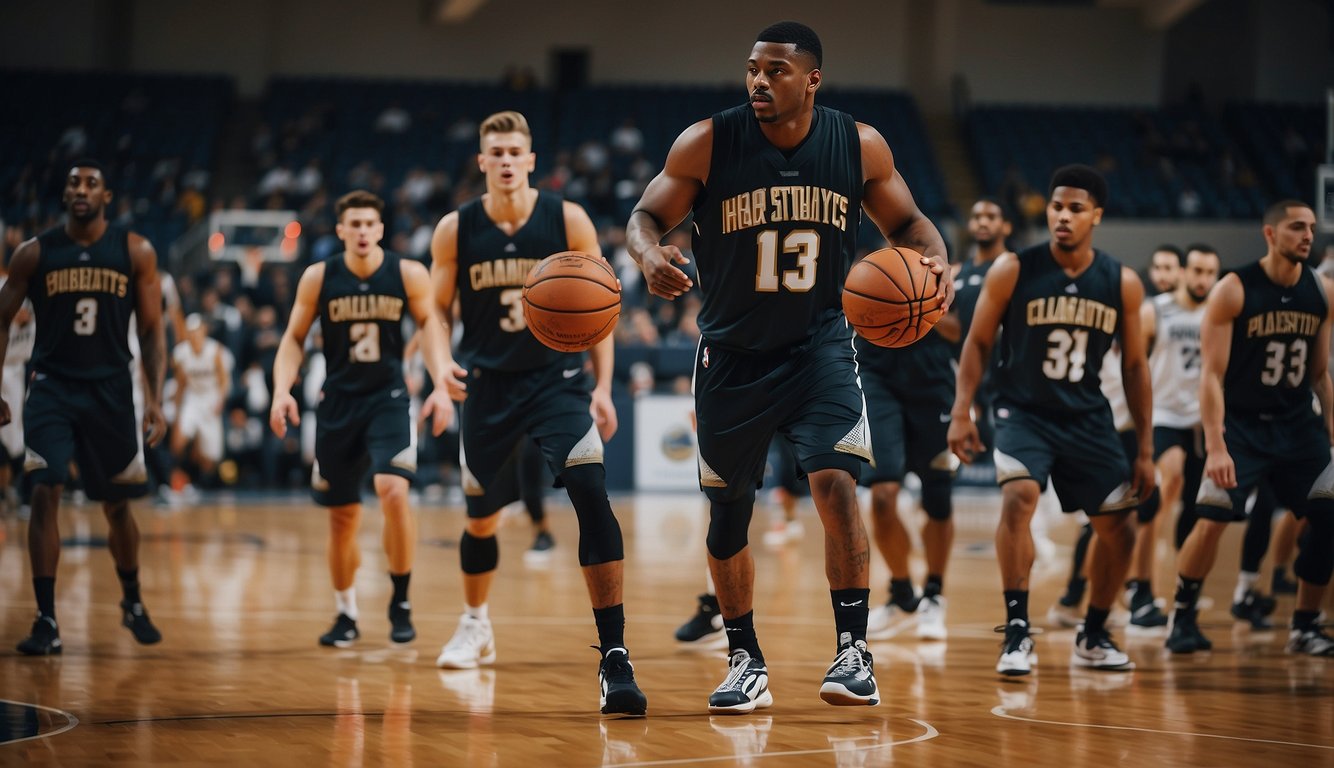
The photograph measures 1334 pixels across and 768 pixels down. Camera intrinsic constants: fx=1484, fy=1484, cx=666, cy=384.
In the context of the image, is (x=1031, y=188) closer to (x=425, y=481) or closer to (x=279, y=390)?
(x=425, y=481)

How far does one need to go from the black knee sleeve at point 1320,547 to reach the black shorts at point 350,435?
→ 413 cm

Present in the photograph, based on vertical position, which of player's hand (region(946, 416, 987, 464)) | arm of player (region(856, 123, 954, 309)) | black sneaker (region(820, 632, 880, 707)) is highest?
arm of player (region(856, 123, 954, 309))

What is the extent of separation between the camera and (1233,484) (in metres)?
6.59

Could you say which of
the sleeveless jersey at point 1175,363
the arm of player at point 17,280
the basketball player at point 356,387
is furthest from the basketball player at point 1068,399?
the arm of player at point 17,280

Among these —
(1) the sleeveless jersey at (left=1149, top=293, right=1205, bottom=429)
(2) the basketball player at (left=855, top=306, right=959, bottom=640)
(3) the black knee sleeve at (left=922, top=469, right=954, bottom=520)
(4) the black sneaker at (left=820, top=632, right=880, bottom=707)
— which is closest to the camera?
(4) the black sneaker at (left=820, top=632, right=880, bottom=707)

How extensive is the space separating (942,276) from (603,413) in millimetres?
1679

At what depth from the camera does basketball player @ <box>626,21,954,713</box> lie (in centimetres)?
477

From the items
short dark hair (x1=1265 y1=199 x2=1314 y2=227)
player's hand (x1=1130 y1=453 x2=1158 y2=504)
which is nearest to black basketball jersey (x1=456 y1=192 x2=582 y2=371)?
player's hand (x1=1130 y1=453 x2=1158 y2=504)

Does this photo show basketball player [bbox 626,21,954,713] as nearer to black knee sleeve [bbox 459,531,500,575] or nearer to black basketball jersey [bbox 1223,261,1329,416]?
black knee sleeve [bbox 459,531,500,575]

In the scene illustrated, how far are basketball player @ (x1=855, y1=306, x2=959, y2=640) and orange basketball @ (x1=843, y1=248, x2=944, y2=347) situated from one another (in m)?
2.66

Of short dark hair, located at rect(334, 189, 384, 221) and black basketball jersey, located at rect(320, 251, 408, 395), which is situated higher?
short dark hair, located at rect(334, 189, 384, 221)

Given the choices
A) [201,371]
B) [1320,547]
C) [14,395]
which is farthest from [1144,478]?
[201,371]

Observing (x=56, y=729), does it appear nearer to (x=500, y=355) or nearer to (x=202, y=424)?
(x=500, y=355)

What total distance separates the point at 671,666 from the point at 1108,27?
2508 centimetres
